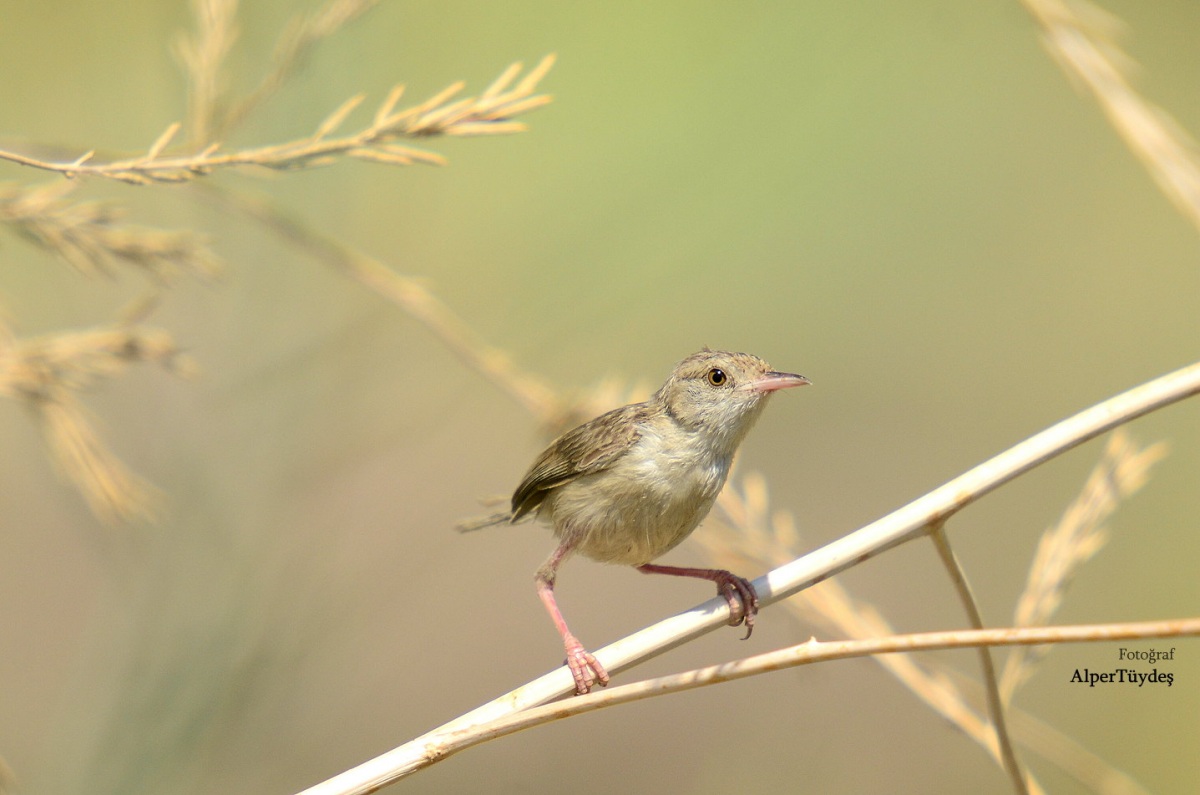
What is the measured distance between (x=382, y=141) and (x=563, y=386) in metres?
1.58

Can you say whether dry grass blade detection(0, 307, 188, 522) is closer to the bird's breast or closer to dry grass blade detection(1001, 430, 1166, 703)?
the bird's breast

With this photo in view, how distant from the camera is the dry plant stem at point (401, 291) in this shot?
6.61ft

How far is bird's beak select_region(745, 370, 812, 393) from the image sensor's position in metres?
2.60

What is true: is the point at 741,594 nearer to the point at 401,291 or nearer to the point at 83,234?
the point at 401,291

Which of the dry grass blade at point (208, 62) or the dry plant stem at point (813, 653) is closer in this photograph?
the dry plant stem at point (813, 653)

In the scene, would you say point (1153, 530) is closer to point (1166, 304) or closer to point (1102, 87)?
point (1166, 304)

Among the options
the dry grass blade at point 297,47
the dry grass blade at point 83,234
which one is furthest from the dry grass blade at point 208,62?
the dry grass blade at point 83,234

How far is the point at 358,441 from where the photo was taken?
2.75 meters

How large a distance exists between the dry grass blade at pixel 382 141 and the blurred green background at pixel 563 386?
63 centimetres

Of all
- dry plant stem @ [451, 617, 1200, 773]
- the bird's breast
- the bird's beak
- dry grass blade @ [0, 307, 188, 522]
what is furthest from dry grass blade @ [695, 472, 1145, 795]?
dry grass blade @ [0, 307, 188, 522]

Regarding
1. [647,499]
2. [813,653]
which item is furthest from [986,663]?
[647,499]

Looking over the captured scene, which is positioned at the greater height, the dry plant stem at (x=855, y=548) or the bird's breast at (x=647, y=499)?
the bird's breast at (x=647, y=499)

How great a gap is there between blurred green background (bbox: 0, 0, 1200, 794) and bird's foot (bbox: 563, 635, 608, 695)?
567 mm

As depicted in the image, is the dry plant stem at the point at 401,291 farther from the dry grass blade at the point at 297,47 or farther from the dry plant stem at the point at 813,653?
the dry plant stem at the point at 813,653
